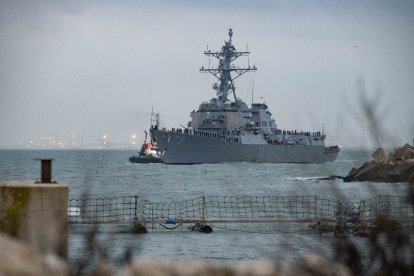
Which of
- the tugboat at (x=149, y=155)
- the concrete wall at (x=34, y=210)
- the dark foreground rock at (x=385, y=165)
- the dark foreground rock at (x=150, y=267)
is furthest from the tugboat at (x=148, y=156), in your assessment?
the dark foreground rock at (x=150, y=267)

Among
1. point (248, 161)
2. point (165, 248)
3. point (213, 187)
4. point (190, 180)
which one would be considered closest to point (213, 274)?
point (165, 248)

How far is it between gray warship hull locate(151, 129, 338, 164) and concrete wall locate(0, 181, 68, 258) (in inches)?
3737

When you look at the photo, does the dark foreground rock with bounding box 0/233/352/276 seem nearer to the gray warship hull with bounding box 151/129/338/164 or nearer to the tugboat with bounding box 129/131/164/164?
the gray warship hull with bounding box 151/129/338/164

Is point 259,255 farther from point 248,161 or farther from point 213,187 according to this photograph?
point 248,161

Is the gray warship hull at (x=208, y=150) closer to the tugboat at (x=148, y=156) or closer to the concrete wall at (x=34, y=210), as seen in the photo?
the tugboat at (x=148, y=156)

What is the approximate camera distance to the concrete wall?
26.8 ft

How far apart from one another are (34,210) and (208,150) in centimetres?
9812

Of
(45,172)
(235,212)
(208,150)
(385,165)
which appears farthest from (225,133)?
(45,172)

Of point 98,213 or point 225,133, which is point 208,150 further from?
point 98,213

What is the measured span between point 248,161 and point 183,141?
48.6 feet

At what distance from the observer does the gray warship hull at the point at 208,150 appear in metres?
105

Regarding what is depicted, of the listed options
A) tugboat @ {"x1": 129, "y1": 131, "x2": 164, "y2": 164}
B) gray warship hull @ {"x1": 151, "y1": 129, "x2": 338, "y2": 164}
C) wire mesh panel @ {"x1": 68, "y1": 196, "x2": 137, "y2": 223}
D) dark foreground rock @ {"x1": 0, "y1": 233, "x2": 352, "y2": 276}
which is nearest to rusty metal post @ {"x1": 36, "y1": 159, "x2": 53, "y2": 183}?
dark foreground rock @ {"x1": 0, "y1": 233, "x2": 352, "y2": 276}

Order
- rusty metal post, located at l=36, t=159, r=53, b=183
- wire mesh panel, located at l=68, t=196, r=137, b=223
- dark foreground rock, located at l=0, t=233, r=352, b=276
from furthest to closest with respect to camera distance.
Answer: wire mesh panel, located at l=68, t=196, r=137, b=223
rusty metal post, located at l=36, t=159, r=53, b=183
dark foreground rock, located at l=0, t=233, r=352, b=276

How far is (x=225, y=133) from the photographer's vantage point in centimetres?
10788
